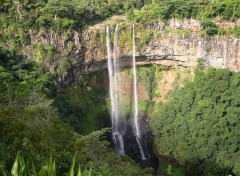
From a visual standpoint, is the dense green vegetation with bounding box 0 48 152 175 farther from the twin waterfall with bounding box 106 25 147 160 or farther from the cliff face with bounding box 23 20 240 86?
the twin waterfall with bounding box 106 25 147 160

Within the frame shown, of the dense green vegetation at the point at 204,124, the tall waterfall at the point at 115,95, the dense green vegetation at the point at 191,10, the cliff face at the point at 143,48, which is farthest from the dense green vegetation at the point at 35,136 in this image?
the dense green vegetation at the point at 191,10

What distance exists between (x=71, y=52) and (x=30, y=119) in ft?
47.9

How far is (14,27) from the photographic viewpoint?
20.8 metres

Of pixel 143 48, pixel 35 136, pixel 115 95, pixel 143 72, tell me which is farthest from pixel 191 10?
pixel 35 136

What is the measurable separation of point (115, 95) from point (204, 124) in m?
7.31

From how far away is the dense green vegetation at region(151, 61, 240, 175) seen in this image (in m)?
20.1

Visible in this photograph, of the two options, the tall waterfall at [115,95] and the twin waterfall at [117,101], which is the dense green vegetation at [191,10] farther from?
the tall waterfall at [115,95]

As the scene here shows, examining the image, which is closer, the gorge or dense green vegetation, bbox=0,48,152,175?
dense green vegetation, bbox=0,48,152,175

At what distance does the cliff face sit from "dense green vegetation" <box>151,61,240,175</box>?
1.45 m

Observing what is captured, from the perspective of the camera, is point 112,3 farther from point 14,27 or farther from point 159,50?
point 14,27

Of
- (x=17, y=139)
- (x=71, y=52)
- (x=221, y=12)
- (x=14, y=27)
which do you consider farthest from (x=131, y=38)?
(x=17, y=139)

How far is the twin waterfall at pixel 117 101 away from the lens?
23656 millimetres

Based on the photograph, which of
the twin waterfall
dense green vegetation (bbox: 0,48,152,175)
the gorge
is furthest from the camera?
the twin waterfall

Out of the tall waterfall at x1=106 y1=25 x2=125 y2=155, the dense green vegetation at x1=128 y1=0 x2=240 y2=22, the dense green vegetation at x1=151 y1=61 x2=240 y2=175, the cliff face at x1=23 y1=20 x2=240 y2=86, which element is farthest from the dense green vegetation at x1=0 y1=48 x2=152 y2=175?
the dense green vegetation at x1=128 y1=0 x2=240 y2=22
